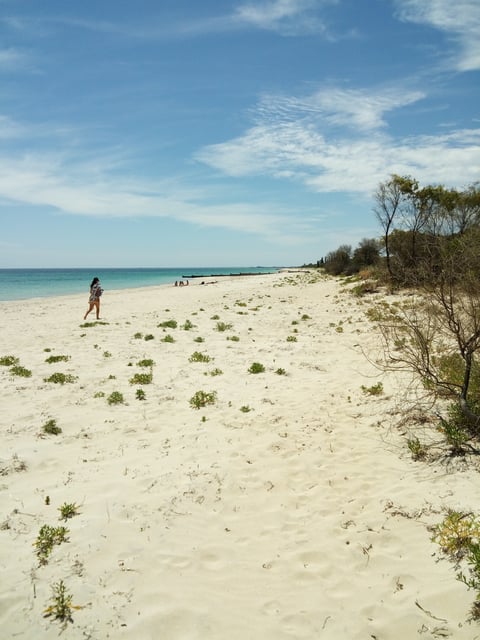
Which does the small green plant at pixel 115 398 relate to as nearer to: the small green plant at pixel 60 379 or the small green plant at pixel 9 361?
the small green plant at pixel 60 379

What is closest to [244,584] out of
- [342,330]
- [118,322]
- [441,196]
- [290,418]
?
[290,418]

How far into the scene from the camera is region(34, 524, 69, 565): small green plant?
14.8 ft

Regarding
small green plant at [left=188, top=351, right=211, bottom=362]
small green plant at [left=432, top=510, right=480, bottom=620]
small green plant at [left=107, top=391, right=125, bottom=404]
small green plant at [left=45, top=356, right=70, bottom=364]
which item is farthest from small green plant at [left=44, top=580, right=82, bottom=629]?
small green plant at [left=45, top=356, right=70, bottom=364]

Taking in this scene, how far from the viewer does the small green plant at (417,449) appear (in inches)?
253

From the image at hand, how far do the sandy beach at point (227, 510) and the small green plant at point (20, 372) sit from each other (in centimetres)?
51

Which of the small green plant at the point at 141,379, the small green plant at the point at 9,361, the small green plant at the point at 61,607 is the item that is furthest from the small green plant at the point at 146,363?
the small green plant at the point at 61,607

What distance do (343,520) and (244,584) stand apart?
1.64 meters

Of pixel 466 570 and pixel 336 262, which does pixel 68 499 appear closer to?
pixel 466 570

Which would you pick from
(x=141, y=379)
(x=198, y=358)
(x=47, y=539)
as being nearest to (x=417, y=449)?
(x=47, y=539)

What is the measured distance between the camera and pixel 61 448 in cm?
721

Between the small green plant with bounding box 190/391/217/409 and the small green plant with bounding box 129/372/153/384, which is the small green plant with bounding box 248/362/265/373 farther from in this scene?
the small green plant with bounding box 129/372/153/384

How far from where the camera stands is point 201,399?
9.30 m

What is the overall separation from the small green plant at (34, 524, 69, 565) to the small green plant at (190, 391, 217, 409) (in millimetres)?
4403

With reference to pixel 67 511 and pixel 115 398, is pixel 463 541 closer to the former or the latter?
pixel 67 511
